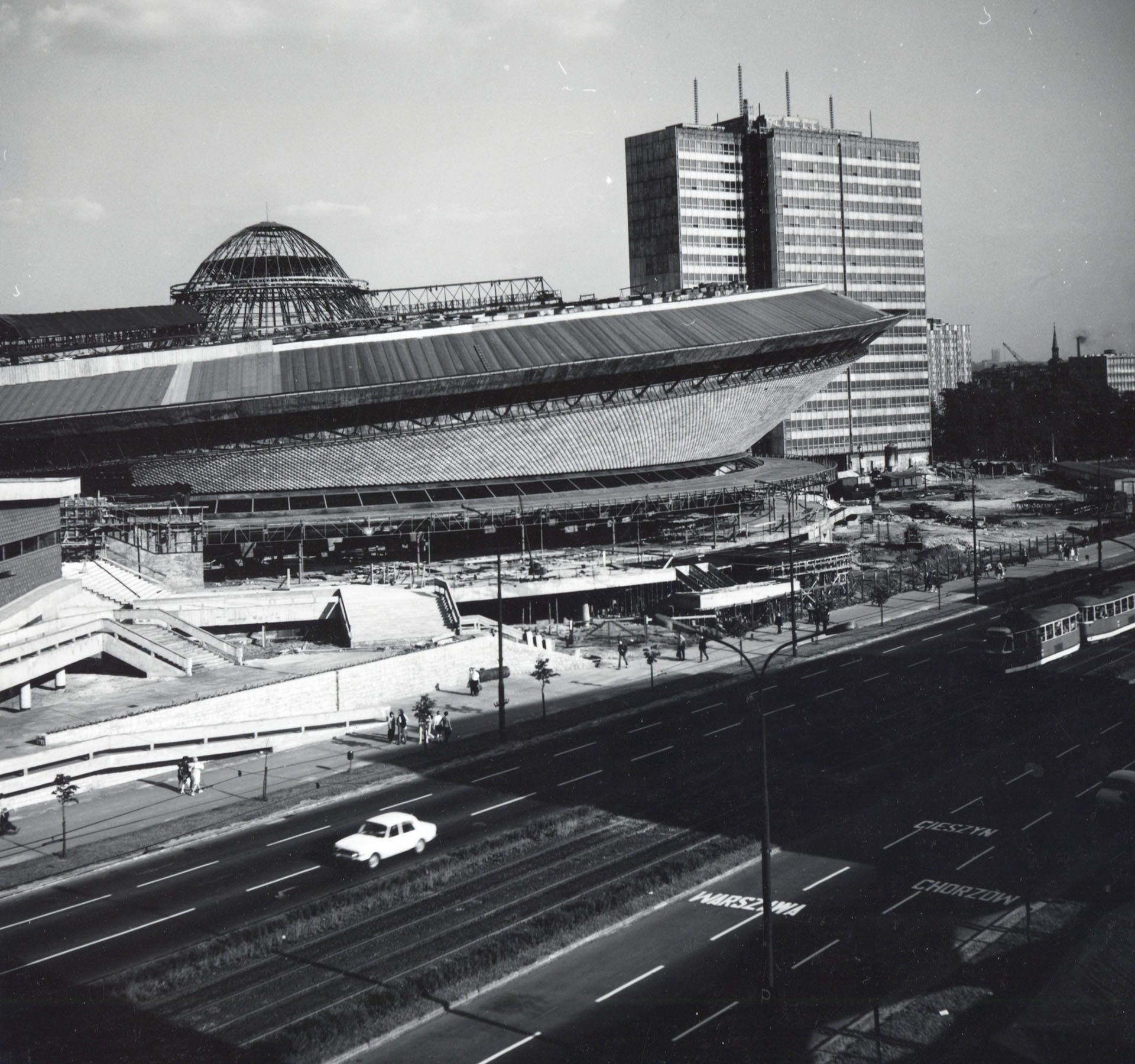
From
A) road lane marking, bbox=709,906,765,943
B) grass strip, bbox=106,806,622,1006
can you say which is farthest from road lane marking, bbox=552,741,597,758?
road lane marking, bbox=709,906,765,943

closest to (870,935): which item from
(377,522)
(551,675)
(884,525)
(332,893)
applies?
A: (332,893)

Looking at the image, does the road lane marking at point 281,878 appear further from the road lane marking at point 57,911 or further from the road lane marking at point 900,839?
the road lane marking at point 900,839

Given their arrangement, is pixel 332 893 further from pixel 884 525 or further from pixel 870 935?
pixel 884 525

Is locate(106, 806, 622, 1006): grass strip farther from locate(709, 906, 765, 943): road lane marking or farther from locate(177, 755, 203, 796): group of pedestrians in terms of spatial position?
locate(177, 755, 203, 796): group of pedestrians

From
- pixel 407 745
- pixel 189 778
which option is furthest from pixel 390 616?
pixel 189 778

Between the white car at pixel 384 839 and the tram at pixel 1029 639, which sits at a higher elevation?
the tram at pixel 1029 639

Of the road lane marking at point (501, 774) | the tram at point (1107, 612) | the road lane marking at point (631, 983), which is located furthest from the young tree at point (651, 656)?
the road lane marking at point (631, 983)
